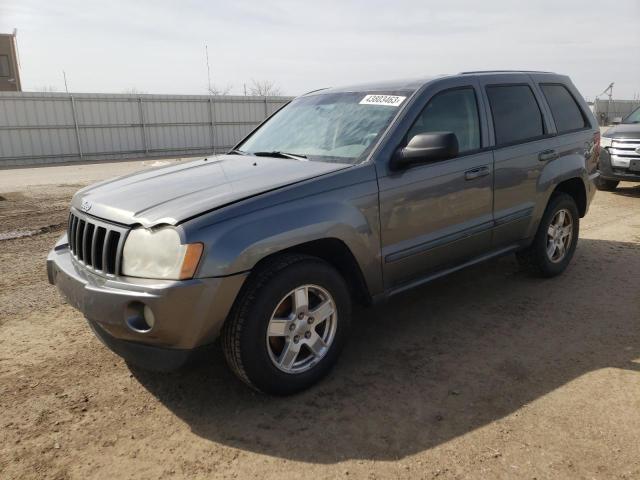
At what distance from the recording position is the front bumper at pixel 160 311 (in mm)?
2492

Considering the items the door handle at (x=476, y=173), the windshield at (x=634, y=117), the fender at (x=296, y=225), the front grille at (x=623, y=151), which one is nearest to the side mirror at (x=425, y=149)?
the fender at (x=296, y=225)

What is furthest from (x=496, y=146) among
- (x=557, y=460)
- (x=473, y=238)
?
(x=557, y=460)

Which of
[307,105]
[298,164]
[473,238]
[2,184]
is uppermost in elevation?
[307,105]

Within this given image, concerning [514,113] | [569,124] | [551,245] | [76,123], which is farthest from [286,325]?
[76,123]

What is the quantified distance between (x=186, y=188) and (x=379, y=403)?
5.45 feet

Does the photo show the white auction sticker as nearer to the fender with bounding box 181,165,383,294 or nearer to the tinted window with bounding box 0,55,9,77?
the fender with bounding box 181,165,383,294

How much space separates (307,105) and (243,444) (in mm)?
2728

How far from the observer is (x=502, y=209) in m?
4.13

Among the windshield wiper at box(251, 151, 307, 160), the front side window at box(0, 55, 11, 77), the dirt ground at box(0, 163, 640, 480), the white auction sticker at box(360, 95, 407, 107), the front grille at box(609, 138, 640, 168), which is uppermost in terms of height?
the front side window at box(0, 55, 11, 77)

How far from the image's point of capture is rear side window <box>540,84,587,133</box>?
477 centimetres

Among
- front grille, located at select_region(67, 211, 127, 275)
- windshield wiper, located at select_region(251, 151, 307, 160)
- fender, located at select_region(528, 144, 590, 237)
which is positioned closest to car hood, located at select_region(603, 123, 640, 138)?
fender, located at select_region(528, 144, 590, 237)

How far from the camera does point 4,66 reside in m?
38.6

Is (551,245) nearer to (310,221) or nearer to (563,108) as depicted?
(563,108)

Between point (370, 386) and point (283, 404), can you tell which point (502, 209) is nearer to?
point (370, 386)
